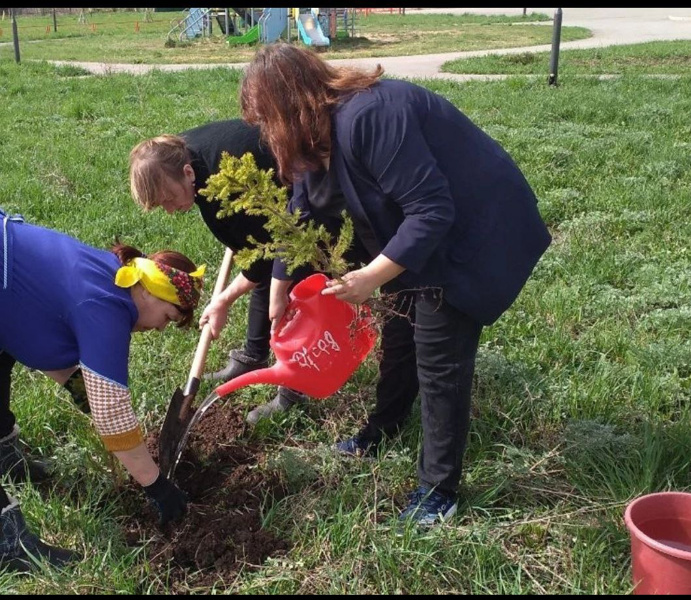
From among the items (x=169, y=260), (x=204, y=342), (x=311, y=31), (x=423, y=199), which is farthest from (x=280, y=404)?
(x=311, y=31)

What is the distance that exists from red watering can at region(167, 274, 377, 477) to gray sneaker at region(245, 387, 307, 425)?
50 centimetres

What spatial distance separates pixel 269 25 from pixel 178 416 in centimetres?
2019

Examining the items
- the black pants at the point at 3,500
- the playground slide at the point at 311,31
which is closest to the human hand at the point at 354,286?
the black pants at the point at 3,500

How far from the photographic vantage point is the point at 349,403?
3.16 metres

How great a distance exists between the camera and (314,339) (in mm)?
2551

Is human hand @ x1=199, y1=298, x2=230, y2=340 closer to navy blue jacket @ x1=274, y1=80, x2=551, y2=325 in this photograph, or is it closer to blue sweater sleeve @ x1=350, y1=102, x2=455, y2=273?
navy blue jacket @ x1=274, y1=80, x2=551, y2=325

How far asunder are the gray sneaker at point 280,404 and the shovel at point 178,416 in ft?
0.79

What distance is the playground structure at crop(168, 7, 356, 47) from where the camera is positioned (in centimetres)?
2095

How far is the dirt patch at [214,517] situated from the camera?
7.78ft

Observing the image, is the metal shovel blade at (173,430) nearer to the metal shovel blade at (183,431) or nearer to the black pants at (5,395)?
the metal shovel blade at (183,431)

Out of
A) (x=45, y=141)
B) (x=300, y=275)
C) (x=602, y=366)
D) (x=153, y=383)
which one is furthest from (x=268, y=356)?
(x=45, y=141)

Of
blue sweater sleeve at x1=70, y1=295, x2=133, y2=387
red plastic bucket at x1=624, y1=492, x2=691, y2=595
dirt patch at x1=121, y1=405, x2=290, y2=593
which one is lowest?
dirt patch at x1=121, y1=405, x2=290, y2=593

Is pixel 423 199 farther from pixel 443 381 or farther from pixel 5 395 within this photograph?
pixel 5 395

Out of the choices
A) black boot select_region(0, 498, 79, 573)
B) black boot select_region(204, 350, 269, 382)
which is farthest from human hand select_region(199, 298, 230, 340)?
black boot select_region(0, 498, 79, 573)
